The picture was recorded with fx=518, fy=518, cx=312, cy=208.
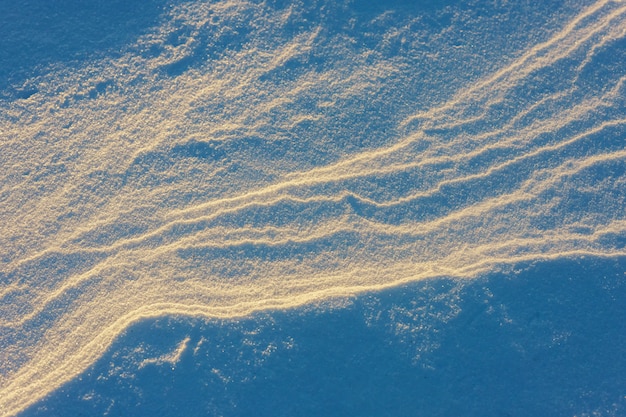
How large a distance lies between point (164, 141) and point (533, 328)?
130 inches

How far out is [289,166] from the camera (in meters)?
4.32

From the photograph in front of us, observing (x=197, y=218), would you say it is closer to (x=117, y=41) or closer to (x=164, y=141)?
(x=164, y=141)

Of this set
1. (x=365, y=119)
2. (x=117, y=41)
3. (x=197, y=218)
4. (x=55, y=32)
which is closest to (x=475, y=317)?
(x=365, y=119)

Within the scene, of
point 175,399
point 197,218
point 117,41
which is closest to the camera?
point 175,399

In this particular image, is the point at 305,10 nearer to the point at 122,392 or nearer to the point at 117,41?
the point at 117,41

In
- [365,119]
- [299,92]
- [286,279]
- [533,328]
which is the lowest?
[533,328]

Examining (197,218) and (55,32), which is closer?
(197,218)

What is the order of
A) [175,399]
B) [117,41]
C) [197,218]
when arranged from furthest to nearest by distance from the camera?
[117,41]
[197,218]
[175,399]

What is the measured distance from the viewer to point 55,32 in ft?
14.9

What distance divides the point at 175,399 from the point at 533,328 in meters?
2.76

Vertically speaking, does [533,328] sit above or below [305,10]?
below

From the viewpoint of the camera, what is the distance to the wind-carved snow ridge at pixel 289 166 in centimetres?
407

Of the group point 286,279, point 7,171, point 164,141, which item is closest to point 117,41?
point 164,141

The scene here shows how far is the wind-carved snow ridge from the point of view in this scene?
407cm
